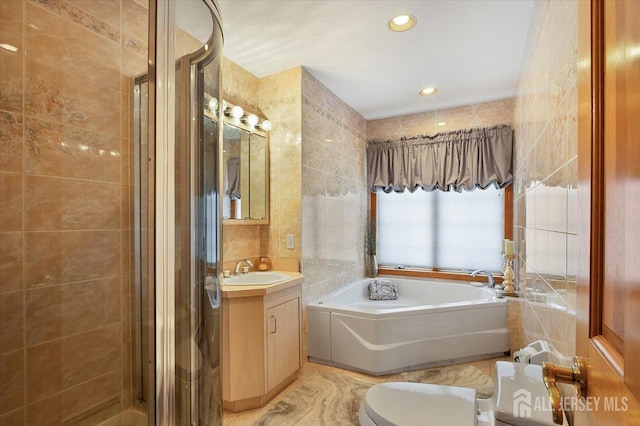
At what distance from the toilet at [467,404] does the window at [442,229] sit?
2.39 metres

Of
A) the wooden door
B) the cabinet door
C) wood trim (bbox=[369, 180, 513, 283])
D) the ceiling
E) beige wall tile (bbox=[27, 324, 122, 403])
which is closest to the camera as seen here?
the wooden door

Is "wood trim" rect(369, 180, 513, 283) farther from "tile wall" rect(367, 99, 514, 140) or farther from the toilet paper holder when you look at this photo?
the toilet paper holder

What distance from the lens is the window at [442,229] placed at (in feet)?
11.4

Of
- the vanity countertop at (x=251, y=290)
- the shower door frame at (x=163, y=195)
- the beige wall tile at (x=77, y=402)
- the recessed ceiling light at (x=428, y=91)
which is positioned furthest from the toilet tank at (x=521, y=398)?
the recessed ceiling light at (x=428, y=91)

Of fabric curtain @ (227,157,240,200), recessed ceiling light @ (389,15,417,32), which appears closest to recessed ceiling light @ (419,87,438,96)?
recessed ceiling light @ (389,15,417,32)

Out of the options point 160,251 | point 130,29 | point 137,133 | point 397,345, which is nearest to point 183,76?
point 137,133

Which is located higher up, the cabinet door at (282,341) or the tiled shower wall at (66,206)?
the tiled shower wall at (66,206)

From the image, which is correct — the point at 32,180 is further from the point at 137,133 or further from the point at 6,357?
the point at 6,357

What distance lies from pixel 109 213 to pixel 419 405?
1.64m

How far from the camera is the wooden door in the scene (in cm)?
38

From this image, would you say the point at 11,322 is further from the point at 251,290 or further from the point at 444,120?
the point at 444,120

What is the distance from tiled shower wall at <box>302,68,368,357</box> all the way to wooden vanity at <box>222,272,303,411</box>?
0.54 metres

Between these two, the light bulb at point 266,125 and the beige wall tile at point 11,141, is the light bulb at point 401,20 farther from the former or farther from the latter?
the beige wall tile at point 11,141

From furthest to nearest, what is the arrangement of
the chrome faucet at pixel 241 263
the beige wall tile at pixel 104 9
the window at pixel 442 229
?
the window at pixel 442 229
the chrome faucet at pixel 241 263
the beige wall tile at pixel 104 9
